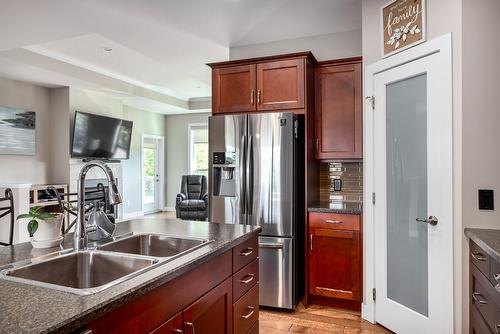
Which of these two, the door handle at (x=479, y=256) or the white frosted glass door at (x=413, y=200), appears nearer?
the door handle at (x=479, y=256)

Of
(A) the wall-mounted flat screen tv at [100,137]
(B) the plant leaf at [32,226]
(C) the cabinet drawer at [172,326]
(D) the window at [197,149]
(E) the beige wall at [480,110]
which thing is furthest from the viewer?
(D) the window at [197,149]

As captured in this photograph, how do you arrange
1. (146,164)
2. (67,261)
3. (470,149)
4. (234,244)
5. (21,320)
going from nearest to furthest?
1. (21,320)
2. (67,261)
3. (234,244)
4. (470,149)
5. (146,164)

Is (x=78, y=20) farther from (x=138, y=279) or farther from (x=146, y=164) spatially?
(x=146, y=164)

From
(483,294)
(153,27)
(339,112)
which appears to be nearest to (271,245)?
(339,112)

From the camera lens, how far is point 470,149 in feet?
7.09

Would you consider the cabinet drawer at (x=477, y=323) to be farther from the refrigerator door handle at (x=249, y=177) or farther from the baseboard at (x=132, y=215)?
the baseboard at (x=132, y=215)

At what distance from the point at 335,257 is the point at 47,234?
2.35 metres

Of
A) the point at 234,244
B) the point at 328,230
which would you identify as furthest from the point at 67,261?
the point at 328,230

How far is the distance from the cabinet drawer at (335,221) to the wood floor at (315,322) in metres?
0.75

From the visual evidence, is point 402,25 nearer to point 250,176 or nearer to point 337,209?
point 337,209

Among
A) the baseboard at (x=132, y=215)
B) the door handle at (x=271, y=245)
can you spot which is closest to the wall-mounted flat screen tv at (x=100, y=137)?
the baseboard at (x=132, y=215)

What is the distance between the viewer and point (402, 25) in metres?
2.55

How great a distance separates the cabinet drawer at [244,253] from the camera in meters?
1.80

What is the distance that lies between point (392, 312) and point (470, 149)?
136 centimetres
